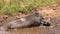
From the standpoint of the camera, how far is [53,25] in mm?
6324

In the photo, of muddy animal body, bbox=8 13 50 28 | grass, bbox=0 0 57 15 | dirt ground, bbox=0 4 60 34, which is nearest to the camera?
dirt ground, bbox=0 4 60 34

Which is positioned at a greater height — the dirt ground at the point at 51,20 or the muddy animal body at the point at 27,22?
the muddy animal body at the point at 27,22

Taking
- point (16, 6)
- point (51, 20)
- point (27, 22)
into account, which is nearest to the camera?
point (27, 22)

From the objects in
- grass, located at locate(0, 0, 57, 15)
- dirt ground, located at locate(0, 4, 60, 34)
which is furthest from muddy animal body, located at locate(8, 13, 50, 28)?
grass, located at locate(0, 0, 57, 15)

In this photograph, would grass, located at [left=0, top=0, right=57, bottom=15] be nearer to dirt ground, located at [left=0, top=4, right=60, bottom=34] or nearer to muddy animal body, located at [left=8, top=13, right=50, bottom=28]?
dirt ground, located at [left=0, top=4, right=60, bottom=34]

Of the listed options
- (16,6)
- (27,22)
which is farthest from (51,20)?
(16,6)

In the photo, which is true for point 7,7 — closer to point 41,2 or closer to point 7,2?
point 7,2

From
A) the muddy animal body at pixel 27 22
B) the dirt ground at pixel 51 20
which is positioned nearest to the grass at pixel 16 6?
the dirt ground at pixel 51 20

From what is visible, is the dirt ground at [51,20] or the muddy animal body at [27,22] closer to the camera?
the dirt ground at [51,20]

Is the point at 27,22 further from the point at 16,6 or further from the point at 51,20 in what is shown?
the point at 16,6

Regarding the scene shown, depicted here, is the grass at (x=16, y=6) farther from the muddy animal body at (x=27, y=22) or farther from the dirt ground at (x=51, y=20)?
the muddy animal body at (x=27, y=22)

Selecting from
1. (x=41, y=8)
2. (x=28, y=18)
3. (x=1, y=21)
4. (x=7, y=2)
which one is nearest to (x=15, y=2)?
(x=7, y=2)

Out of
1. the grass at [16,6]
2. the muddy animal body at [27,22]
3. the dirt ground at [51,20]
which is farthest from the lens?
the grass at [16,6]

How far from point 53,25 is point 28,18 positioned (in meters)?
0.62
